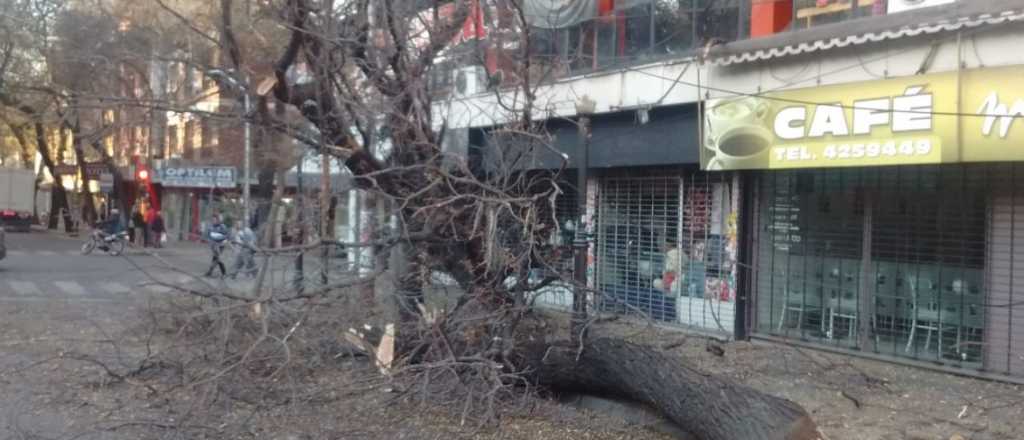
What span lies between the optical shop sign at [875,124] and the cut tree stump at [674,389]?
155 inches

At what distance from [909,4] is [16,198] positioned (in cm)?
4226

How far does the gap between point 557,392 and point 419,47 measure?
3804 millimetres

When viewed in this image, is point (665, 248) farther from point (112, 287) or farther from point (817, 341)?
point (112, 287)

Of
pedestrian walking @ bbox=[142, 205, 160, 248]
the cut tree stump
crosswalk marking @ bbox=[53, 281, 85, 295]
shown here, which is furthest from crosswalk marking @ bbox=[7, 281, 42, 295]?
the cut tree stump

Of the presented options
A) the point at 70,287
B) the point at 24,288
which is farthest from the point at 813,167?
the point at 24,288

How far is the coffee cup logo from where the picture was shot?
10852mm

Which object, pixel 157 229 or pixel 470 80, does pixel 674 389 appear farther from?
pixel 157 229

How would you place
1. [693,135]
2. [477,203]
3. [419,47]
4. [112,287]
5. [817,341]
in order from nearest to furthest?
[477,203] → [419,47] → [817,341] → [693,135] → [112,287]

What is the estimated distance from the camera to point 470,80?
14305 mm

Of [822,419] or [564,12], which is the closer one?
[822,419]

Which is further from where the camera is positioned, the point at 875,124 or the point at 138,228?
the point at 138,228

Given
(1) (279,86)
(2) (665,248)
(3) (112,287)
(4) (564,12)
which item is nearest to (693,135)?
(2) (665,248)

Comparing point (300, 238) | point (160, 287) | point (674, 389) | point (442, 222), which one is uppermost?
point (442, 222)

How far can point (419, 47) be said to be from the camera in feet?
31.1
